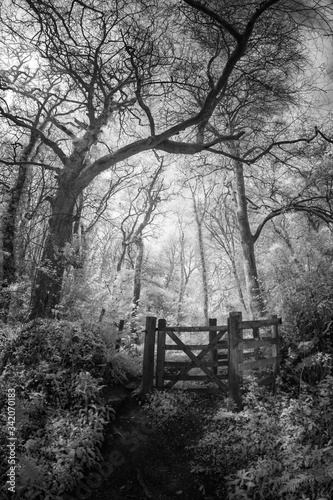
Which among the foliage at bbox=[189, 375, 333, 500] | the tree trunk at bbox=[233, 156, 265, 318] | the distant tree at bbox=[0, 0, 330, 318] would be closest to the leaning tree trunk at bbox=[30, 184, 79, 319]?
the distant tree at bbox=[0, 0, 330, 318]

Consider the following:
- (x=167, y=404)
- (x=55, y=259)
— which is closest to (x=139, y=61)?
(x=55, y=259)

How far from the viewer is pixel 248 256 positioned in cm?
1129

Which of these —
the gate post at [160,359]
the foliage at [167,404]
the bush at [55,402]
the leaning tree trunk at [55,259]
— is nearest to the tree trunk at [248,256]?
the gate post at [160,359]

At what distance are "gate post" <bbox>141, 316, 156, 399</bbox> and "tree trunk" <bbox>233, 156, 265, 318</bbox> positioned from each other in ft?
16.3

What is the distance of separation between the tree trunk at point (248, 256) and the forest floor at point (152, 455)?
500cm

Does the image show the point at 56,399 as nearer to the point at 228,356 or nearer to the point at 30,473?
the point at 30,473

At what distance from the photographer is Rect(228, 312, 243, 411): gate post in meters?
5.58

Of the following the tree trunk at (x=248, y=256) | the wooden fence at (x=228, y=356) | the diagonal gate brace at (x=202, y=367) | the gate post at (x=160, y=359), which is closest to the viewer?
the wooden fence at (x=228, y=356)

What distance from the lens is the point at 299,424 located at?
4547mm

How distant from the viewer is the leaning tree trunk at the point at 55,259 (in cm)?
723

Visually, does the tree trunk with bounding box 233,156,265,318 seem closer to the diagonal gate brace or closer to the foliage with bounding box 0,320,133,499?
the diagonal gate brace

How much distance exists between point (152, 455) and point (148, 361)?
200 cm

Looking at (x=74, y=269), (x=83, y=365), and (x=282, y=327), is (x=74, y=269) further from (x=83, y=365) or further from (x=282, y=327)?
(x=282, y=327)

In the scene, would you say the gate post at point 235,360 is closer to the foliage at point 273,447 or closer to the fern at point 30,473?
the foliage at point 273,447
